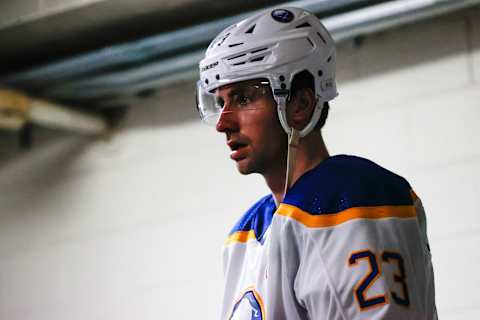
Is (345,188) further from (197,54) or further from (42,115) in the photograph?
(42,115)

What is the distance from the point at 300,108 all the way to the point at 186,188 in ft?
5.50

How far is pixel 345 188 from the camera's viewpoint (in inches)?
66.3

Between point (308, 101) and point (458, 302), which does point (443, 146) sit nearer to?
point (458, 302)

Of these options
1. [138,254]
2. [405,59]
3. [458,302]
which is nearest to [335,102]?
[405,59]

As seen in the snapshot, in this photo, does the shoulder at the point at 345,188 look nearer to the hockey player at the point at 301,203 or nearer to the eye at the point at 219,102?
the hockey player at the point at 301,203

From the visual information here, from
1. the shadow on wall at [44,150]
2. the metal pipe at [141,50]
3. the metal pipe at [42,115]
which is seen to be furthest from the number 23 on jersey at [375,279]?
the shadow on wall at [44,150]

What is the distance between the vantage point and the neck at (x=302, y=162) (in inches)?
72.1

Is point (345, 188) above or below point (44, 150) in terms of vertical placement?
below

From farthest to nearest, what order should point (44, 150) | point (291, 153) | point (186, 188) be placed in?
point (44, 150) < point (186, 188) < point (291, 153)

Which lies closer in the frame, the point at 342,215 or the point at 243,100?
the point at 342,215

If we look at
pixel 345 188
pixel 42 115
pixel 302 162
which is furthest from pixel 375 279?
pixel 42 115

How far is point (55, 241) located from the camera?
12.4 ft

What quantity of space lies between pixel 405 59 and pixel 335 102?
0.98 ft

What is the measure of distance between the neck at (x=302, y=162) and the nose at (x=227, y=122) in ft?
0.44
